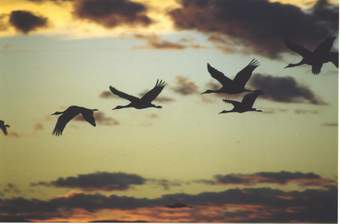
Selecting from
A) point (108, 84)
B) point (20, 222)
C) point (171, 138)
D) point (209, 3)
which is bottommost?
point (20, 222)

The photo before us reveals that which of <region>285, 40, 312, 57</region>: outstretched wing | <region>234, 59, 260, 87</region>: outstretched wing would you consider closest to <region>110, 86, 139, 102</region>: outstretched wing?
<region>234, 59, 260, 87</region>: outstretched wing

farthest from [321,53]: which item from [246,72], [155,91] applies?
[155,91]

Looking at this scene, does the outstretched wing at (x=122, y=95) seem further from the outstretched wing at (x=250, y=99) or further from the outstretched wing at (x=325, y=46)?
the outstretched wing at (x=325, y=46)

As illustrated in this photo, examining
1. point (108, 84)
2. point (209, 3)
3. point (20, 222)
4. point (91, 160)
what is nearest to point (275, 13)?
point (209, 3)

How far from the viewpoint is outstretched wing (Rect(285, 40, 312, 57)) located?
294cm

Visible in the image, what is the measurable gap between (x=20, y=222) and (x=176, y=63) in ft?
4.14

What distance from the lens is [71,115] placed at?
3008 mm

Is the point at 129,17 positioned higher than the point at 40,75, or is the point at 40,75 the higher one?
the point at 129,17

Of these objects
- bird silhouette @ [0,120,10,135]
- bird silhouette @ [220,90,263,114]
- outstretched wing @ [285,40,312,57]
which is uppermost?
outstretched wing @ [285,40,312,57]

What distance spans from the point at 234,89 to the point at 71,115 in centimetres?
93

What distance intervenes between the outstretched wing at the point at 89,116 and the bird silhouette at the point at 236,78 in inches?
28.0

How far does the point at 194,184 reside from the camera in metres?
2.96

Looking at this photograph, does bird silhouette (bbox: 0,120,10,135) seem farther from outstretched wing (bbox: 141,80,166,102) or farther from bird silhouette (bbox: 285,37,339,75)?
bird silhouette (bbox: 285,37,339,75)

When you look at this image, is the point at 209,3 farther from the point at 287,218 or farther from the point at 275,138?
the point at 287,218
